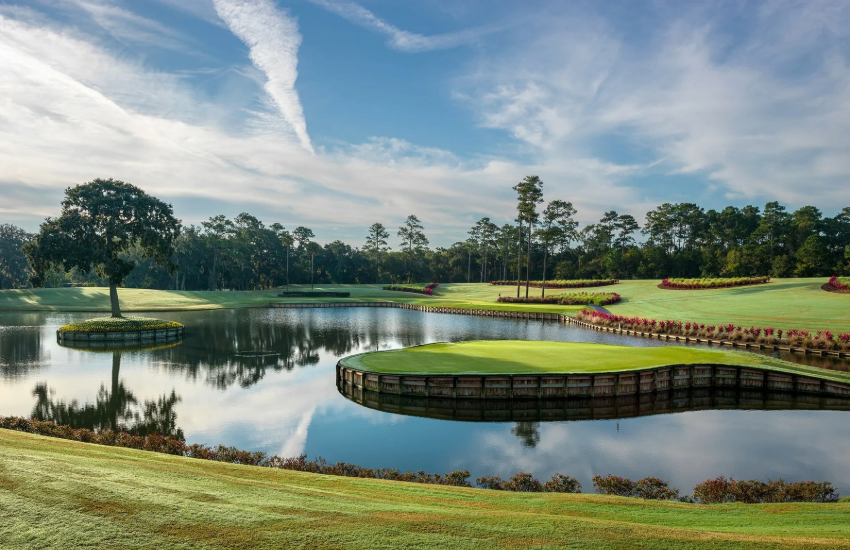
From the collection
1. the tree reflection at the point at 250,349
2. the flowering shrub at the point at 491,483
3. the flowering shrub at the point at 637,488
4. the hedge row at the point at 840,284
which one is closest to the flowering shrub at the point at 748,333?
the hedge row at the point at 840,284

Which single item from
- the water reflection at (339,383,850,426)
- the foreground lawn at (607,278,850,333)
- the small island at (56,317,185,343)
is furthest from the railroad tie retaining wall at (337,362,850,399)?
the small island at (56,317,185,343)

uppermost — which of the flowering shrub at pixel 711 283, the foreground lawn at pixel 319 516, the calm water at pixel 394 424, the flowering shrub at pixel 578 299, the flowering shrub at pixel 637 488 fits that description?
the flowering shrub at pixel 711 283

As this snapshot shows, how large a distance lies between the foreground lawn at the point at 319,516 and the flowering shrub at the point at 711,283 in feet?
197

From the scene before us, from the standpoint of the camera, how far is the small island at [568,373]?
22.0 m

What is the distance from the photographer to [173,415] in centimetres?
1948

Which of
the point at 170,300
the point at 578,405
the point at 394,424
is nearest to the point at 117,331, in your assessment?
the point at 394,424

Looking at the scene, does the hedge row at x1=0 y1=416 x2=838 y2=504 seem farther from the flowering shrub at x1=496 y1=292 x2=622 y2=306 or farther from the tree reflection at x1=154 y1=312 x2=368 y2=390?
the flowering shrub at x1=496 y1=292 x2=622 y2=306

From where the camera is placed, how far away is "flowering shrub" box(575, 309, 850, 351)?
110 ft

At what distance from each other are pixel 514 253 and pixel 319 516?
129659mm

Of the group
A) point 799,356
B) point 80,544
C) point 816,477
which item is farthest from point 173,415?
point 799,356

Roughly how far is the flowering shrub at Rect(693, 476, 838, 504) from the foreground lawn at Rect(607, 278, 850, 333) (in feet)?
106

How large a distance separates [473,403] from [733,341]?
2663 cm

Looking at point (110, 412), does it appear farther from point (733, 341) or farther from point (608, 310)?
point (608, 310)

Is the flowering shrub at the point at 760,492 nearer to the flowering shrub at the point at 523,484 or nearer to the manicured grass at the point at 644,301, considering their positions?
the flowering shrub at the point at 523,484
